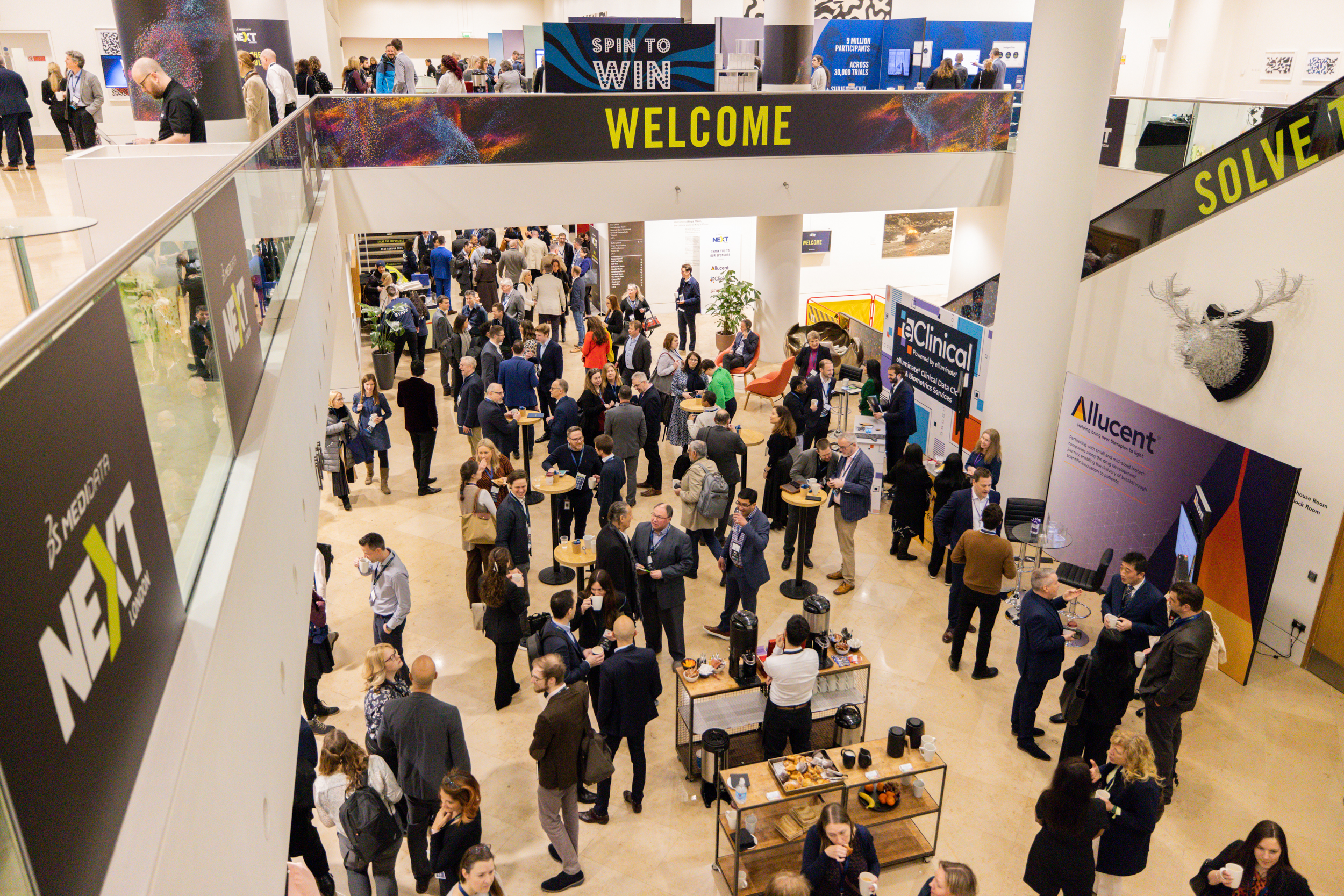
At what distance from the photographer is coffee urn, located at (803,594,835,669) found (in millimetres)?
6582

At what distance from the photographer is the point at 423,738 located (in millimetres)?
5133

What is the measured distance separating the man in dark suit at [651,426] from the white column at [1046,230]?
3.54 meters

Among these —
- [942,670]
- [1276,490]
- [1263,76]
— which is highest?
[1263,76]

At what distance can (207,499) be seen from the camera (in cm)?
269

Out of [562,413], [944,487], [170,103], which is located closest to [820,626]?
[944,487]

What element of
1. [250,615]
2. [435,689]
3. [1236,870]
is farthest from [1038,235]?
[250,615]

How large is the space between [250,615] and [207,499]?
40 centimetres

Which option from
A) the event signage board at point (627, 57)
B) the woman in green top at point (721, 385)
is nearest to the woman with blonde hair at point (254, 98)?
the event signage board at point (627, 57)

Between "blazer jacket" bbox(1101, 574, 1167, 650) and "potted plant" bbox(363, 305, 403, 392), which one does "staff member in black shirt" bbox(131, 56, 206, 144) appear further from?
"blazer jacket" bbox(1101, 574, 1167, 650)

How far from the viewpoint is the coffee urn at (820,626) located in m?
6.58

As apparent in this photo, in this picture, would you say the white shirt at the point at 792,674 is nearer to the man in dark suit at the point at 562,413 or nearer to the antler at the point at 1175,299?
the man in dark suit at the point at 562,413

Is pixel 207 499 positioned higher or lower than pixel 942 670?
higher

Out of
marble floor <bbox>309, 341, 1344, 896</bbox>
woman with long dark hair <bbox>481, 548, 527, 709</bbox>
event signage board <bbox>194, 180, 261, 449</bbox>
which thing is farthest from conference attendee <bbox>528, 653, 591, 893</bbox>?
event signage board <bbox>194, 180, 261, 449</bbox>

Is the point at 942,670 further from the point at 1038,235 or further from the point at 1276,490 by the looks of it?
the point at 1038,235
